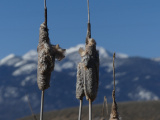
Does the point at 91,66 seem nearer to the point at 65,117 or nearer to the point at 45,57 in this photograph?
the point at 45,57

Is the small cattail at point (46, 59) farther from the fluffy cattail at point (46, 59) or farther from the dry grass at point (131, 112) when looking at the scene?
→ the dry grass at point (131, 112)

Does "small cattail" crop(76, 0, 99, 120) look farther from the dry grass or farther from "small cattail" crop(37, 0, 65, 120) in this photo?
the dry grass

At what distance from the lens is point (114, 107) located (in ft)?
14.7

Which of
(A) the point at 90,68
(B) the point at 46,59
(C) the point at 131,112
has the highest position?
(C) the point at 131,112

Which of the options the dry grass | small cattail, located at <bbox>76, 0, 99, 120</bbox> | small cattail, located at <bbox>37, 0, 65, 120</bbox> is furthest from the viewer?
the dry grass

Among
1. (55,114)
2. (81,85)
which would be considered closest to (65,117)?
(55,114)

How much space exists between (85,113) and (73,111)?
644 centimetres

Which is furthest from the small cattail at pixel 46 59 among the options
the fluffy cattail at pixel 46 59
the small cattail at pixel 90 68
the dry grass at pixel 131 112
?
the dry grass at pixel 131 112

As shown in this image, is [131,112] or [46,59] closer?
[46,59]

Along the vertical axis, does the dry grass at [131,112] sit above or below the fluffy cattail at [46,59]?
above

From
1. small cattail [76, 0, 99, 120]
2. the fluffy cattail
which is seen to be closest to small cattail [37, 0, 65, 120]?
the fluffy cattail

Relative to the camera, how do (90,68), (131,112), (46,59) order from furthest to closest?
(131,112)
(46,59)
(90,68)

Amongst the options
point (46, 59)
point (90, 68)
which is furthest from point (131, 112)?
point (90, 68)

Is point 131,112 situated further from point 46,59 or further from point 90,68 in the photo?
point 90,68
